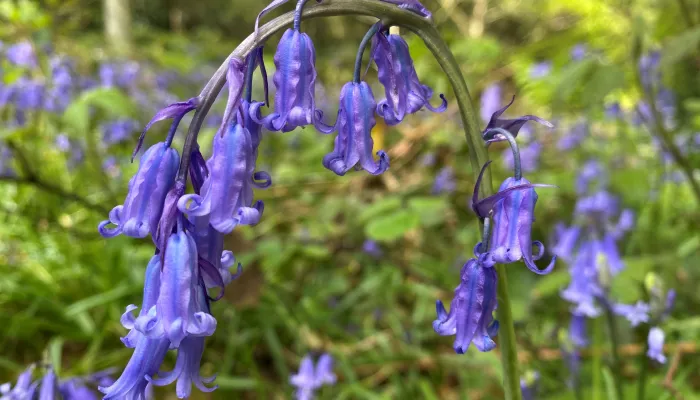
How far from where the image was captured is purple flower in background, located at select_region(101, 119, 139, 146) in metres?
4.52

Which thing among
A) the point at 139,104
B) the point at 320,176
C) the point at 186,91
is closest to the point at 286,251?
the point at 320,176

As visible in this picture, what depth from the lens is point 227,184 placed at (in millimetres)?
887

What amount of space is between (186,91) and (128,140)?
11.9 ft

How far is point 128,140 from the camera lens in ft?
15.9

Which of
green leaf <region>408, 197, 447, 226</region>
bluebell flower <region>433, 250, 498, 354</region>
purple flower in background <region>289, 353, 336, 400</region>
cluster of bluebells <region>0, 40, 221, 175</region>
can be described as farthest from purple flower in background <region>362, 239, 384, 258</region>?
bluebell flower <region>433, 250, 498, 354</region>

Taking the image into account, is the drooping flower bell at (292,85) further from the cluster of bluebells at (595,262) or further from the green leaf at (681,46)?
the green leaf at (681,46)

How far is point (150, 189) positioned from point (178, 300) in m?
0.18

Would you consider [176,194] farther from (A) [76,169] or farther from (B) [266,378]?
(A) [76,169]

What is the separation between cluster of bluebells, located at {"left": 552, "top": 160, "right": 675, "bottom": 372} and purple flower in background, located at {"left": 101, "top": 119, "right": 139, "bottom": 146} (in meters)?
3.34

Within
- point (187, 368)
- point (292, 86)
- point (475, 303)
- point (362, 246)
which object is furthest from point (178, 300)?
point (362, 246)

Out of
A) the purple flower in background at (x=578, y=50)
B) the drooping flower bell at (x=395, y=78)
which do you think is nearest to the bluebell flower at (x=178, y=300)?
the drooping flower bell at (x=395, y=78)

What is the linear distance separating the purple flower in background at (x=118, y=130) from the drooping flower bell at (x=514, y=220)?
13.5 ft

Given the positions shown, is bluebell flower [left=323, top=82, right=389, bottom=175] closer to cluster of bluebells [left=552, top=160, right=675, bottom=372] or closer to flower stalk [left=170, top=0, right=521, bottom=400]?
flower stalk [left=170, top=0, right=521, bottom=400]

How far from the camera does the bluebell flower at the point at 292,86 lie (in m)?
0.93
